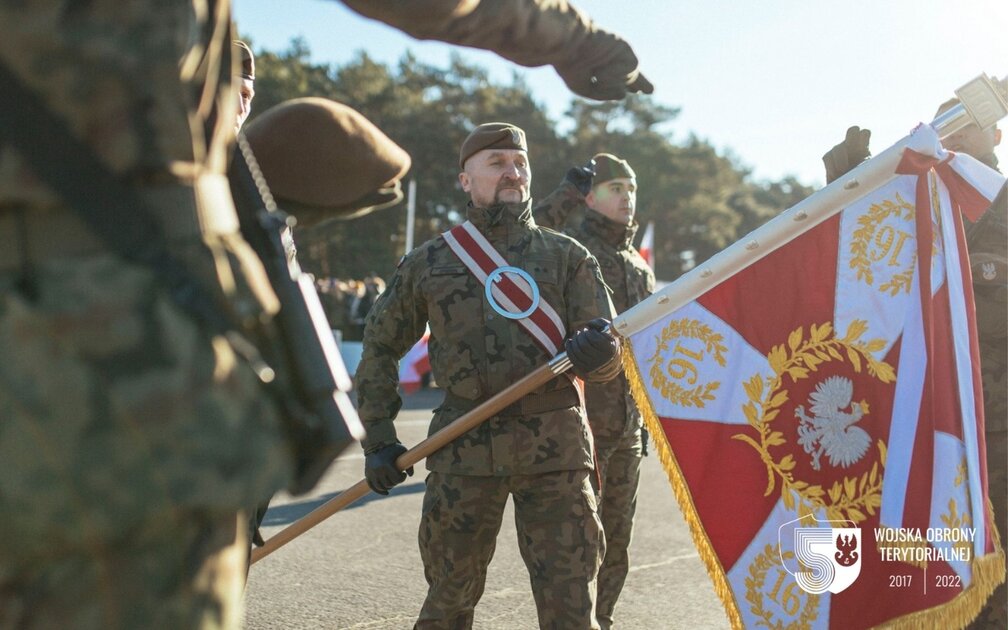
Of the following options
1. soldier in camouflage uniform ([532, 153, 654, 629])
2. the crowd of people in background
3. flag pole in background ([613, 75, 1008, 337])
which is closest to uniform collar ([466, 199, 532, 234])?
flag pole in background ([613, 75, 1008, 337])

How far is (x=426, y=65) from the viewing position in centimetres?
4941

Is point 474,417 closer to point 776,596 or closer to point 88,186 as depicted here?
point 776,596

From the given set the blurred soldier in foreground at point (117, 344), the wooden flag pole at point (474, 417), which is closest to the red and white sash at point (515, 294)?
the wooden flag pole at point (474, 417)

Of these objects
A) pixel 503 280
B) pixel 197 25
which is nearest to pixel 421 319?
pixel 503 280

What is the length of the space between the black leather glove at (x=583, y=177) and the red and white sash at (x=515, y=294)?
202 cm

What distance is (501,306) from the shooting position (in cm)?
370

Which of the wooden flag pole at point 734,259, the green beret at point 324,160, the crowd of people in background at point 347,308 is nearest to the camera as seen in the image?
the green beret at point 324,160

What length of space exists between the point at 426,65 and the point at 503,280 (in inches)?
1861

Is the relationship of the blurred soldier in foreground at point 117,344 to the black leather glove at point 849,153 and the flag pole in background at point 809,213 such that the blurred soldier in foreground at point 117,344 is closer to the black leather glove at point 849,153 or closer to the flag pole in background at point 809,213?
the flag pole in background at point 809,213

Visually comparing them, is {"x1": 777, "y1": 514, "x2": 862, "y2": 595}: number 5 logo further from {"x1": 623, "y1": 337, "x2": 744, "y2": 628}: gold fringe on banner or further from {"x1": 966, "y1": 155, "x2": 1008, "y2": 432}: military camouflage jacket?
{"x1": 966, "y1": 155, "x2": 1008, "y2": 432}: military camouflage jacket

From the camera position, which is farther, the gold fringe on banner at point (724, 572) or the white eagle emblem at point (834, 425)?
the white eagle emblem at point (834, 425)

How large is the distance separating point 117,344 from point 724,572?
9.30 feet

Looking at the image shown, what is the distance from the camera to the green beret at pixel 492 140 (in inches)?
155

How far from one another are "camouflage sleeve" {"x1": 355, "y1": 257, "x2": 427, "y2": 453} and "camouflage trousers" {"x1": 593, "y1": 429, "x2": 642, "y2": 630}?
128 centimetres
